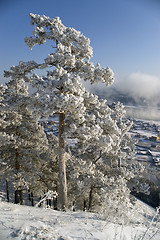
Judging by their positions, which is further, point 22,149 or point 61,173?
point 22,149

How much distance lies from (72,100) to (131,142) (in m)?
12.8

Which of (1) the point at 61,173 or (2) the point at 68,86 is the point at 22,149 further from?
(2) the point at 68,86

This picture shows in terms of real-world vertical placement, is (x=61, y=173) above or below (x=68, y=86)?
below

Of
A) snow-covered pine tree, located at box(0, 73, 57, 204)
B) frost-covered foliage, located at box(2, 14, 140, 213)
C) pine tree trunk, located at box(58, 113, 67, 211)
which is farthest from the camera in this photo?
snow-covered pine tree, located at box(0, 73, 57, 204)

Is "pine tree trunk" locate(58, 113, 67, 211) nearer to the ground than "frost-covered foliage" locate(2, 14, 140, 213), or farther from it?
nearer to the ground

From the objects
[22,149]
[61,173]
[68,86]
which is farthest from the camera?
[22,149]

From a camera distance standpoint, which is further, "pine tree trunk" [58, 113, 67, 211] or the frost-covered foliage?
"pine tree trunk" [58, 113, 67, 211]

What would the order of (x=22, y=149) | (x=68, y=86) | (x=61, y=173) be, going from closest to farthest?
1. (x=68, y=86)
2. (x=61, y=173)
3. (x=22, y=149)

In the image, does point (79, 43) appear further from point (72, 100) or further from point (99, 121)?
point (99, 121)

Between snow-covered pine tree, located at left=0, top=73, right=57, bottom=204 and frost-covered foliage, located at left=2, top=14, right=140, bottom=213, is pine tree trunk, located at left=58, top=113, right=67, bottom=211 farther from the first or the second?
snow-covered pine tree, located at left=0, top=73, right=57, bottom=204

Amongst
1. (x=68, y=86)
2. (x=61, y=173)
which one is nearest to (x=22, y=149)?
(x=61, y=173)

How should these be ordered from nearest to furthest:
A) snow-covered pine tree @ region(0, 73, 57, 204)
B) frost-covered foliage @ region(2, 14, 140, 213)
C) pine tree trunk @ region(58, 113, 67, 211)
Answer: frost-covered foliage @ region(2, 14, 140, 213), pine tree trunk @ region(58, 113, 67, 211), snow-covered pine tree @ region(0, 73, 57, 204)

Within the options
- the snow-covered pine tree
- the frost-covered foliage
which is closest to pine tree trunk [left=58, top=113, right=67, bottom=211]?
the frost-covered foliage

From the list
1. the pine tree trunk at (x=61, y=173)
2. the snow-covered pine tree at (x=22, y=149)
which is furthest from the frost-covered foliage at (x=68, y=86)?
the snow-covered pine tree at (x=22, y=149)
